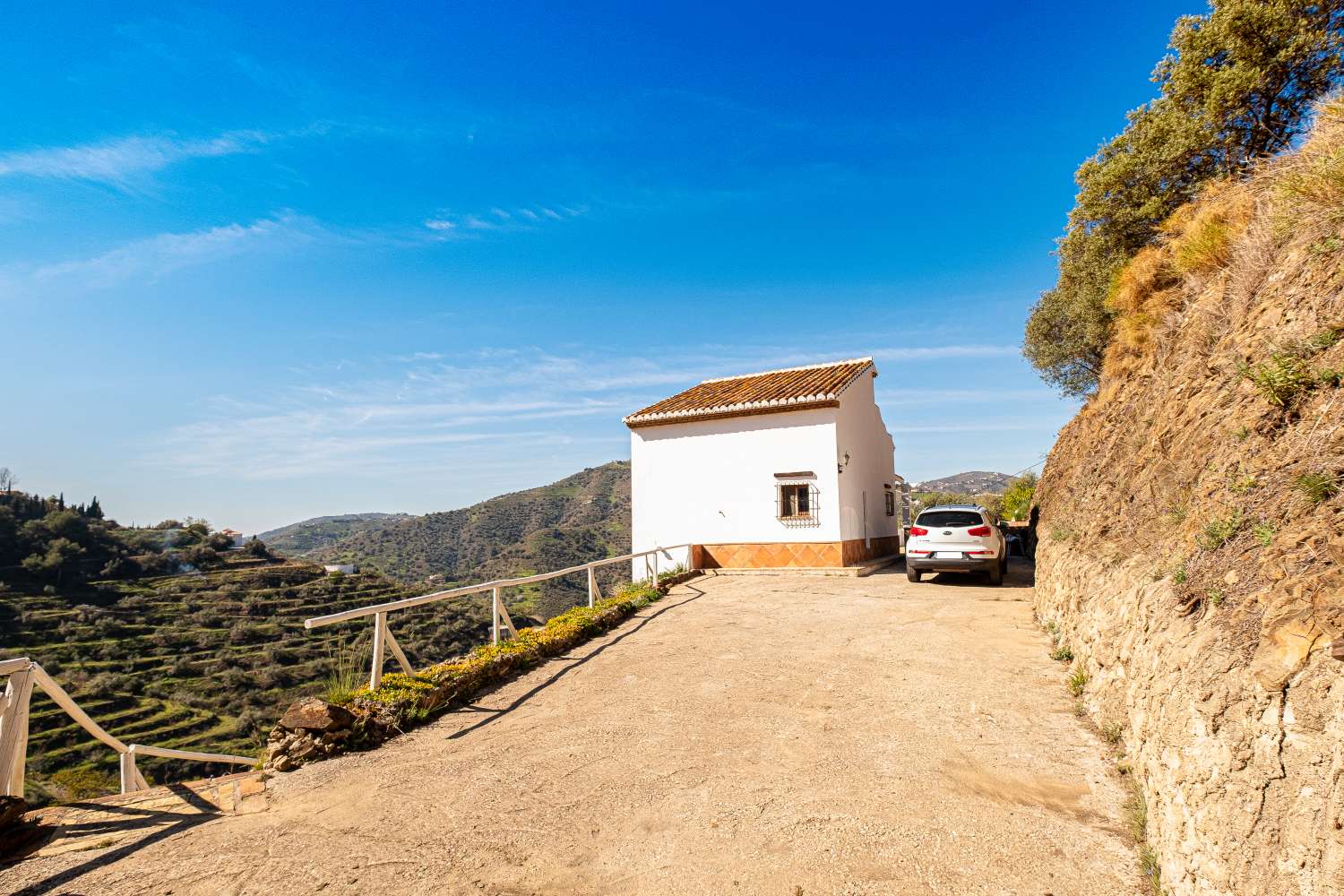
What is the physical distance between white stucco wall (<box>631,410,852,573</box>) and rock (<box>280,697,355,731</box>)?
12047 millimetres

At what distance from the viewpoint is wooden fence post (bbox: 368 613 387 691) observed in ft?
20.0

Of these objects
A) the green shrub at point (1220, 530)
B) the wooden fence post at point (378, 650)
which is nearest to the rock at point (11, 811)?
the wooden fence post at point (378, 650)

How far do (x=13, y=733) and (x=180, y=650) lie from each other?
4976cm

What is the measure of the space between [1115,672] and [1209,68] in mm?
12525

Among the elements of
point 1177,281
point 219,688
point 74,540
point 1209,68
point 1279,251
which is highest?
point 1209,68

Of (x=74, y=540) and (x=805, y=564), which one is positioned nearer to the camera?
(x=805, y=564)

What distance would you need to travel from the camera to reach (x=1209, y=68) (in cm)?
1122

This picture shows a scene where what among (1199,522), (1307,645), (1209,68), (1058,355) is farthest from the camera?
(1058,355)

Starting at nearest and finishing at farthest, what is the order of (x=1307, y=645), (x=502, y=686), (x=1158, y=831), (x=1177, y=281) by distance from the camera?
(x=1307, y=645)
(x=1158, y=831)
(x=502, y=686)
(x=1177, y=281)

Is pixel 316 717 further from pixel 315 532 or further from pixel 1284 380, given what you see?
pixel 315 532

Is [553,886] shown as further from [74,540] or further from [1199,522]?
[74,540]

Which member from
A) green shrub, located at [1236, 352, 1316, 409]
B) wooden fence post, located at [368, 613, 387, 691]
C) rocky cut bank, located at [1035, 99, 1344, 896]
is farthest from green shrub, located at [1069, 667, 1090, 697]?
wooden fence post, located at [368, 613, 387, 691]

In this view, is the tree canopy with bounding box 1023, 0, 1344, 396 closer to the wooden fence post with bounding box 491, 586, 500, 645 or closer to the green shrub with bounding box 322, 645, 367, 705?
the wooden fence post with bounding box 491, 586, 500, 645

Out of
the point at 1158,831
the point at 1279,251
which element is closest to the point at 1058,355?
the point at 1279,251
